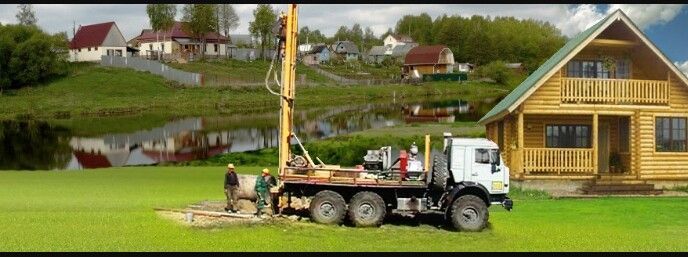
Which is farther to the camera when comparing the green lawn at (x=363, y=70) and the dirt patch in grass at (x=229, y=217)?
the green lawn at (x=363, y=70)

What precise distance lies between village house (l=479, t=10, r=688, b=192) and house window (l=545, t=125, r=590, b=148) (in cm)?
4

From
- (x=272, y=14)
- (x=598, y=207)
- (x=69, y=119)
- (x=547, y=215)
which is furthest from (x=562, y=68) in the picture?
(x=272, y=14)

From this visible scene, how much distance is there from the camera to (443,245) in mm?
17953

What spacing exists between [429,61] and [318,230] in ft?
408

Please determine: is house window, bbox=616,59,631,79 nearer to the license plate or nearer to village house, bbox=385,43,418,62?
the license plate

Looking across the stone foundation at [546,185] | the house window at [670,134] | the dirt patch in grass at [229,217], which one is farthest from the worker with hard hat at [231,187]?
the house window at [670,134]

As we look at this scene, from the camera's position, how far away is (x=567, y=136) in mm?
33250

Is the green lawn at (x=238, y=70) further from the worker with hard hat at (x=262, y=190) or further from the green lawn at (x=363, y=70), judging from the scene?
the worker with hard hat at (x=262, y=190)

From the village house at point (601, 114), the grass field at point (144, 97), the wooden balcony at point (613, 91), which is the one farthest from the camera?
the grass field at point (144, 97)

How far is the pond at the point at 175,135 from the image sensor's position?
162ft

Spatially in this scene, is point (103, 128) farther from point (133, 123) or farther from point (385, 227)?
point (385, 227)

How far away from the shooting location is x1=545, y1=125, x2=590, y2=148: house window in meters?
33.1

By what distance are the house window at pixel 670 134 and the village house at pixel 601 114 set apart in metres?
0.04

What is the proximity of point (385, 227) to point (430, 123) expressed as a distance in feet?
143
